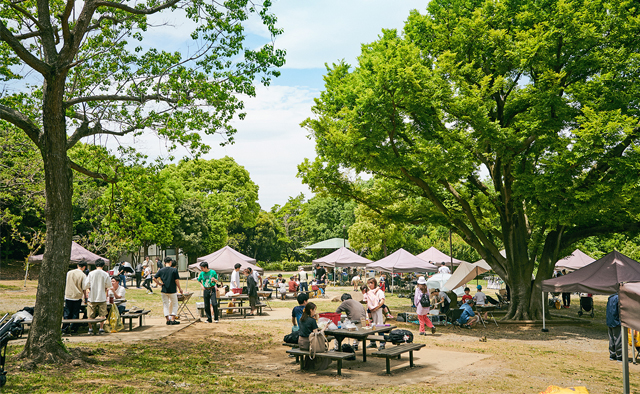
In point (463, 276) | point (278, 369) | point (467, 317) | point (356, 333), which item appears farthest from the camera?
point (463, 276)

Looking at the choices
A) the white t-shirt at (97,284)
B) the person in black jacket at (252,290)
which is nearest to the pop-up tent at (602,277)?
the person in black jacket at (252,290)

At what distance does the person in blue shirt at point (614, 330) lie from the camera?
437 inches

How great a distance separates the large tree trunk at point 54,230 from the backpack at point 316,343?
14.5ft

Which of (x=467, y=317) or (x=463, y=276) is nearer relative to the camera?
(x=467, y=317)

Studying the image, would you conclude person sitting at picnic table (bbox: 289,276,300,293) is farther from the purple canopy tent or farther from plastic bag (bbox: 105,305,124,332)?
plastic bag (bbox: 105,305,124,332)

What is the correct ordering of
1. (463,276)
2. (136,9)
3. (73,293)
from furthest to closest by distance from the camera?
(463,276), (73,293), (136,9)

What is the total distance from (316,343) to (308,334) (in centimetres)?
23

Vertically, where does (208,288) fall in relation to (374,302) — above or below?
above

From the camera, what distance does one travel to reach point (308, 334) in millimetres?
9180

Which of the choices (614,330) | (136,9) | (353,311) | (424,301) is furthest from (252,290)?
(614,330)

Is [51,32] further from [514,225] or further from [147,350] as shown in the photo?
[514,225]

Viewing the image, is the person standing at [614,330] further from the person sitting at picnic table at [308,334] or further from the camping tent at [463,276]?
the camping tent at [463,276]

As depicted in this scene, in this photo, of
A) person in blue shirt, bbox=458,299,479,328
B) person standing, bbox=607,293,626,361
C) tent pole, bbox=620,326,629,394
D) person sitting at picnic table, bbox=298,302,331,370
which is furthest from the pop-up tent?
person sitting at picnic table, bbox=298,302,331,370

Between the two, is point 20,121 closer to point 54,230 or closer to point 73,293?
point 54,230
